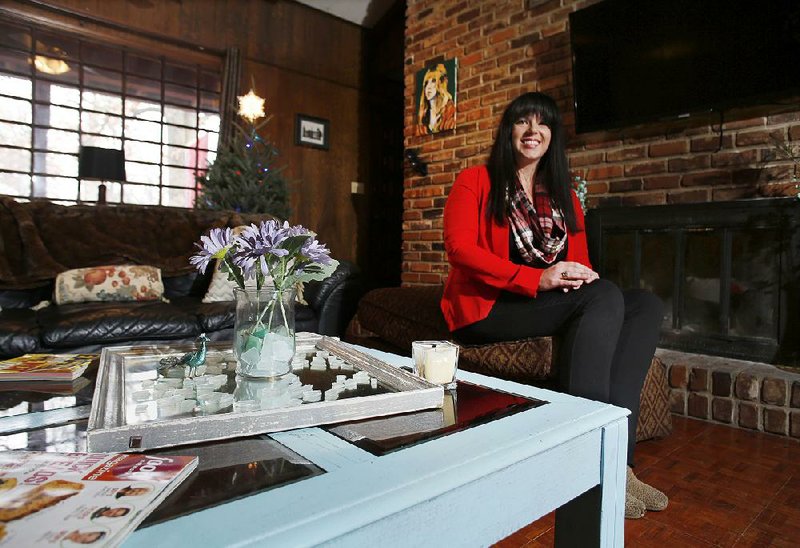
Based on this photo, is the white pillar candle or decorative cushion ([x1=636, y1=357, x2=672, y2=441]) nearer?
the white pillar candle

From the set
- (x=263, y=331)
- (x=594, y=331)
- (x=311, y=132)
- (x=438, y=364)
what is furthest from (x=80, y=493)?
(x=311, y=132)

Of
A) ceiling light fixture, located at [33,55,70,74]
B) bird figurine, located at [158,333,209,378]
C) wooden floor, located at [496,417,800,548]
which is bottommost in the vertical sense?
wooden floor, located at [496,417,800,548]

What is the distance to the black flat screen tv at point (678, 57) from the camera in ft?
7.17

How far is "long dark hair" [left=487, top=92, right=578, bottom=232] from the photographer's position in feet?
5.44

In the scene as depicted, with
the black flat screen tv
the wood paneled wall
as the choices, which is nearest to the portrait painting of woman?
the black flat screen tv

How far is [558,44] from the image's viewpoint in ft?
10.2

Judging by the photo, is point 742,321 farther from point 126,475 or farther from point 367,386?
point 126,475

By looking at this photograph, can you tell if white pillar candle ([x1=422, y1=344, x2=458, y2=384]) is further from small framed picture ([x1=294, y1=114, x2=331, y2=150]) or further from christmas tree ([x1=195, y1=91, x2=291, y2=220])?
small framed picture ([x1=294, y1=114, x2=331, y2=150])

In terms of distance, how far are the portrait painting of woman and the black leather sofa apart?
155 cm

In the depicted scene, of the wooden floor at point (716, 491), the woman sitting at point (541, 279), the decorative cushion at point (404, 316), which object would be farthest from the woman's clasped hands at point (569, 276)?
the wooden floor at point (716, 491)

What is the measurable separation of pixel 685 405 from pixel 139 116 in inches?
166

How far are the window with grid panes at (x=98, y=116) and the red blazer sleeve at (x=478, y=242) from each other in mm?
3227

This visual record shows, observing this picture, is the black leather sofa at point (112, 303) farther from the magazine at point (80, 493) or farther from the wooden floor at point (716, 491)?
the magazine at point (80, 493)

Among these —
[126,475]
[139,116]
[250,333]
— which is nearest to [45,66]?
[139,116]
